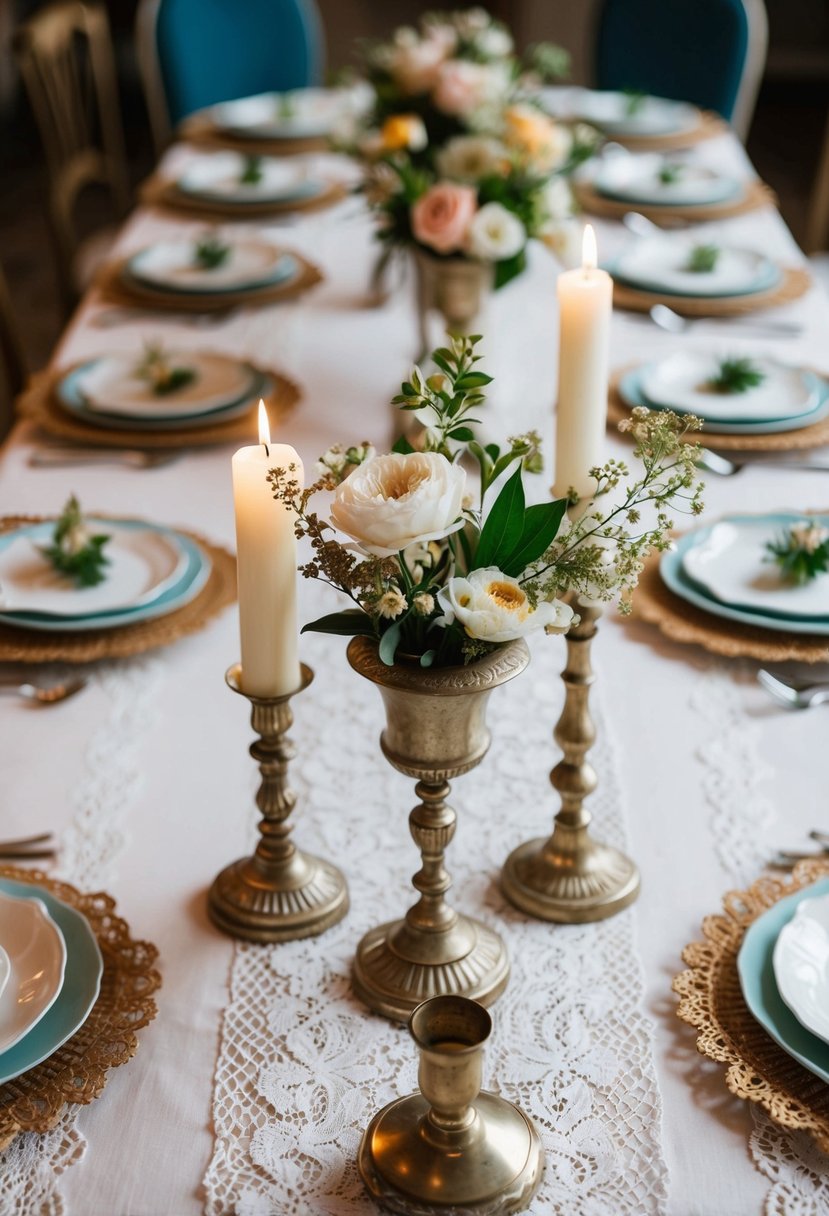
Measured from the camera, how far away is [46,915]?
959 millimetres

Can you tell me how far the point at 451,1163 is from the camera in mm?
794

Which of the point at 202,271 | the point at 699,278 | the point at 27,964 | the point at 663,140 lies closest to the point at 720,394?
the point at 699,278

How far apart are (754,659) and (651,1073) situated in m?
0.53

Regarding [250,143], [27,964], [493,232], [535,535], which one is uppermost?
[535,535]

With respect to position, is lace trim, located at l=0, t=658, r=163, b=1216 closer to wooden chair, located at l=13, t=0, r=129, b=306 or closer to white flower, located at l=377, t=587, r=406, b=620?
white flower, located at l=377, t=587, r=406, b=620

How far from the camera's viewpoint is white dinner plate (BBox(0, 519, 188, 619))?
1343mm

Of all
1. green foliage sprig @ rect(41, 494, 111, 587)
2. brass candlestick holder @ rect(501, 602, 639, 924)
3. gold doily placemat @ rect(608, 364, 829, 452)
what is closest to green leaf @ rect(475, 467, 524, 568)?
brass candlestick holder @ rect(501, 602, 639, 924)

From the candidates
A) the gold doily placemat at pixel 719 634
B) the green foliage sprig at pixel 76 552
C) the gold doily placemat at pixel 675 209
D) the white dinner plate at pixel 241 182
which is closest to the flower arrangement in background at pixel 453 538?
the gold doily placemat at pixel 719 634

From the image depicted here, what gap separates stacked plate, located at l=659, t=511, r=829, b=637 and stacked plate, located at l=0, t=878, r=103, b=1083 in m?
0.67

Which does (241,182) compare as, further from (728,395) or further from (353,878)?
(353,878)

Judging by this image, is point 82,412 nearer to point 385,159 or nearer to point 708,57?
point 385,159

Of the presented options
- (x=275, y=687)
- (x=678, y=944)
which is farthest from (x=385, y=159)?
(x=678, y=944)

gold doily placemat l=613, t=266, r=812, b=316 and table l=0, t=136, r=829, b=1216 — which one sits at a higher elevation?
table l=0, t=136, r=829, b=1216

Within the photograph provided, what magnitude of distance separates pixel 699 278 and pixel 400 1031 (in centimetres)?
157
